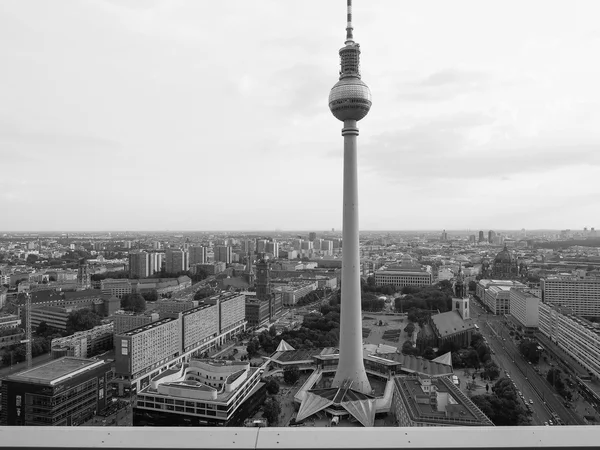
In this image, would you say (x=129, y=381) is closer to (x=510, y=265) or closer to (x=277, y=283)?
(x=277, y=283)

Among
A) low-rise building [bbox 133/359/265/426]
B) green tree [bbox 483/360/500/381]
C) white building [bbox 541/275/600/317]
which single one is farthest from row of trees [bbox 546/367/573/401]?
white building [bbox 541/275/600/317]

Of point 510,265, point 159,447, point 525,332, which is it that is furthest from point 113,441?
point 510,265

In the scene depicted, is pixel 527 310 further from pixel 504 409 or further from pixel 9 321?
pixel 9 321

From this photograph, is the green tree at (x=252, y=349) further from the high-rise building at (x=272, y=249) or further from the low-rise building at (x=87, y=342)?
the high-rise building at (x=272, y=249)

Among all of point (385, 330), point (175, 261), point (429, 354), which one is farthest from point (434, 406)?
point (175, 261)

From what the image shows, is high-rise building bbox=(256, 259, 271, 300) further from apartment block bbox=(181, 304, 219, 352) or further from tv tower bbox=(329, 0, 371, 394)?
tv tower bbox=(329, 0, 371, 394)

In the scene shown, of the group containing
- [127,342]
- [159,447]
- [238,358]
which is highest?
[159,447]

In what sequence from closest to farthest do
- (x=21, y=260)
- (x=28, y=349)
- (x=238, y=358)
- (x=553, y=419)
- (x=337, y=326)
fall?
(x=553, y=419)
(x=28, y=349)
(x=238, y=358)
(x=337, y=326)
(x=21, y=260)

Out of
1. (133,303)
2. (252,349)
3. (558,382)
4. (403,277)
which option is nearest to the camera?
(558,382)
